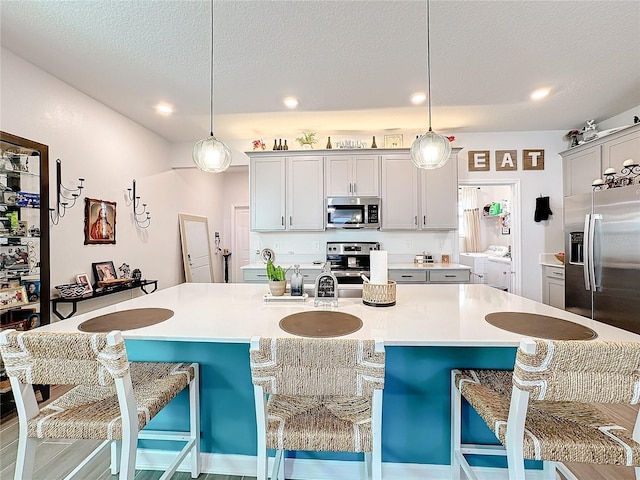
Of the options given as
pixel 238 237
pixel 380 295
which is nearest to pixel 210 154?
pixel 380 295

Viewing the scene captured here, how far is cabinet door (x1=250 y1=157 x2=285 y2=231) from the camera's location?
13.1 ft

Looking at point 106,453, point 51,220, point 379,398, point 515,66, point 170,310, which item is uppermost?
point 515,66

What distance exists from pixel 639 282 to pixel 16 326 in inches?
198

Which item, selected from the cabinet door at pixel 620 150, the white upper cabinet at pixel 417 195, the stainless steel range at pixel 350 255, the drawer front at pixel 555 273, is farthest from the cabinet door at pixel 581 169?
the stainless steel range at pixel 350 255

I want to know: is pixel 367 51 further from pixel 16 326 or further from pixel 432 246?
pixel 16 326

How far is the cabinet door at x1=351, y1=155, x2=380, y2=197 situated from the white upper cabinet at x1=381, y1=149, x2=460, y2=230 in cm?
9

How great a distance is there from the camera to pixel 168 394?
1.30 metres

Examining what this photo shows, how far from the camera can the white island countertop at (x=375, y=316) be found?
1.22m

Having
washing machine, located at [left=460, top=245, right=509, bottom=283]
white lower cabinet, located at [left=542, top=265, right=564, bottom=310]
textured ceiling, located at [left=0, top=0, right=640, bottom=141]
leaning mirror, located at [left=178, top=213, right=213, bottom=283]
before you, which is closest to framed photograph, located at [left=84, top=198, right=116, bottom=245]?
textured ceiling, located at [left=0, top=0, right=640, bottom=141]

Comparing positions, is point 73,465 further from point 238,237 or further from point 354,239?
point 238,237

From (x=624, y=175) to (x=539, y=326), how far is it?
9.94 feet

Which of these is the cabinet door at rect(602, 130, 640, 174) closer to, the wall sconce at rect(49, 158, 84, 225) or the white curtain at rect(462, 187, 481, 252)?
the white curtain at rect(462, 187, 481, 252)

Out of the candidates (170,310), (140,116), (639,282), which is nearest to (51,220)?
(140,116)

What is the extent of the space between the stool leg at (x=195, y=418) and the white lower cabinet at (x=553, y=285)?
427cm
